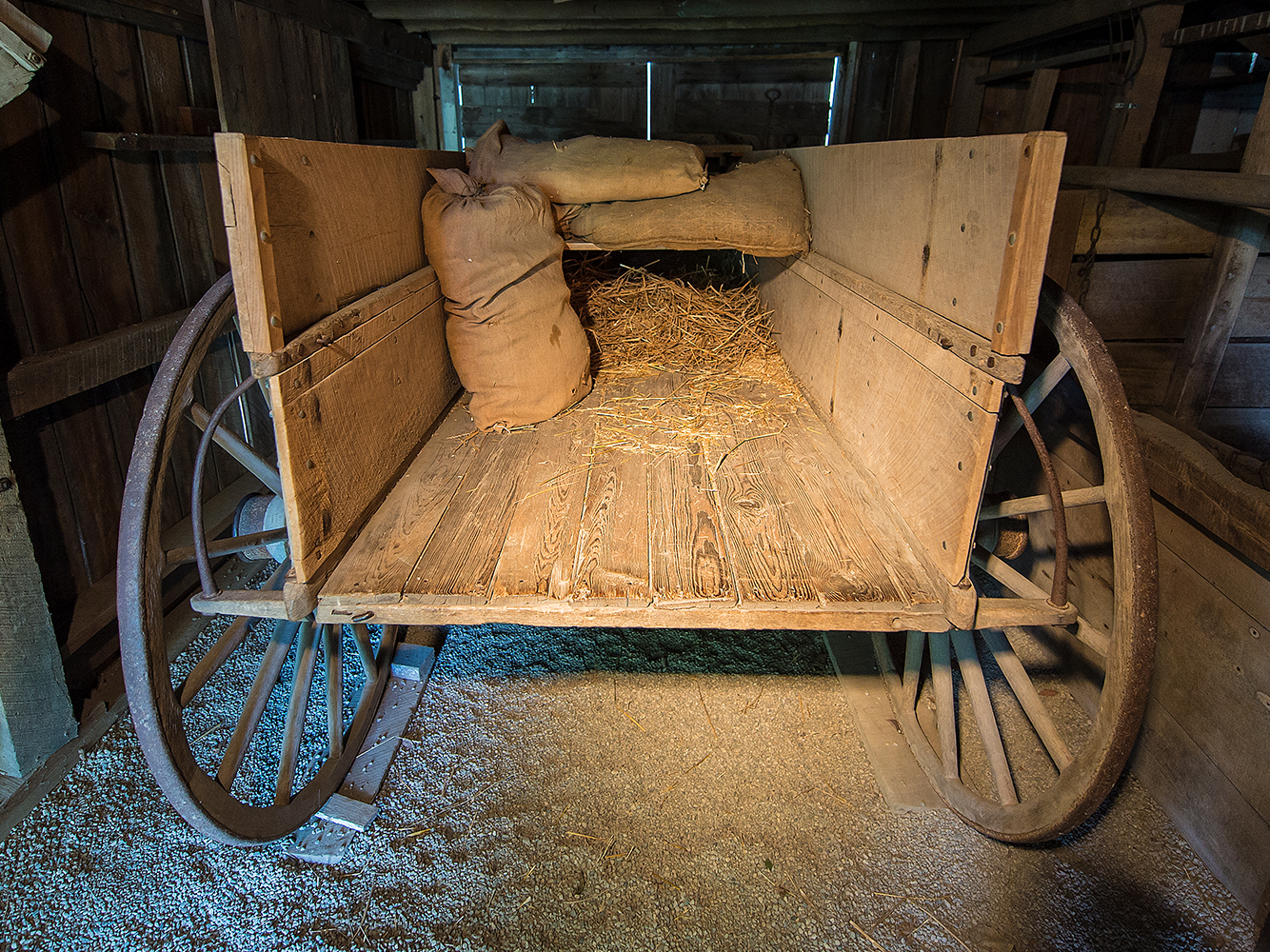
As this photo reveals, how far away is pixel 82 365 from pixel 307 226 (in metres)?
1.23

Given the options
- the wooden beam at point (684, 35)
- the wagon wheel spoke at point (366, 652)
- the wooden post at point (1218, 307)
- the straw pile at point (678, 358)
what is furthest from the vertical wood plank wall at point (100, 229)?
the wooden post at point (1218, 307)

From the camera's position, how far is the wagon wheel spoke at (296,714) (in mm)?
1972

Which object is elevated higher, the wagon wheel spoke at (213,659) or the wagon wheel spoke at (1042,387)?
the wagon wheel spoke at (1042,387)

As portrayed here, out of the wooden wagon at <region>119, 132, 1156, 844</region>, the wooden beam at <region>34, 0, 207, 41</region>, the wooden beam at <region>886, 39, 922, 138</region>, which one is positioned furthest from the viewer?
the wooden beam at <region>886, 39, 922, 138</region>

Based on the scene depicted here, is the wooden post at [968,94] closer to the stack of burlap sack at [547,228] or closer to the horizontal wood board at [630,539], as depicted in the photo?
the stack of burlap sack at [547,228]

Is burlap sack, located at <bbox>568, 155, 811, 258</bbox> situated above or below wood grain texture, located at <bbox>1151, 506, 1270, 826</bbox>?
above

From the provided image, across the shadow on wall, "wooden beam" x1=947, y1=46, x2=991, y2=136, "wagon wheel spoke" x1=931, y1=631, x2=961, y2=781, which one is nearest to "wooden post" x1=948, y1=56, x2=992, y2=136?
"wooden beam" x1=947, y1=46, x2=991, y2=136

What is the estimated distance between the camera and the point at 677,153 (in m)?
2.79

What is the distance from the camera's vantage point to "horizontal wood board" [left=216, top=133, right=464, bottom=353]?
1341 millimetres

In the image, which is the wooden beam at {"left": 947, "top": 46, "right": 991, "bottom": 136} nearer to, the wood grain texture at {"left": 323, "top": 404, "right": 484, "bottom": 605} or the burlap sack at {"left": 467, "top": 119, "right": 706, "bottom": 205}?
the burlap sack at {"left": 467, "top": 119, "right": 706, "bottom": 205}

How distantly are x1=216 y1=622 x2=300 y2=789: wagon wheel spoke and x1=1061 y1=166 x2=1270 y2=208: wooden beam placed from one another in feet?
8.84

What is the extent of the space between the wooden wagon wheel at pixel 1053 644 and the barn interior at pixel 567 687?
0.17 meters

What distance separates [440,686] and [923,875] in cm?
164

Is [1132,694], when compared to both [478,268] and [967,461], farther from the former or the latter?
[478,268]
